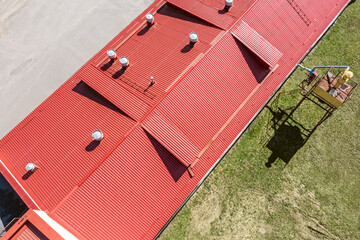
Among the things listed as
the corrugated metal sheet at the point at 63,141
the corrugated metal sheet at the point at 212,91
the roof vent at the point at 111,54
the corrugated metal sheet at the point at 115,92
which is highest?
the corrugated metal sheet at the point at 212,91

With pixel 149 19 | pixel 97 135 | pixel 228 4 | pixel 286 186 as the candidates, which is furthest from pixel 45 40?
pixel 286 186

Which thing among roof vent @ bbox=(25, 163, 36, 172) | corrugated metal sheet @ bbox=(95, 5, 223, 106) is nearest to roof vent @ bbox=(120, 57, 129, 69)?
corrugated metal sheet @ bbox=(95, 5, 223, 106)

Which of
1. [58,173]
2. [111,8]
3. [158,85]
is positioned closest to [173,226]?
[58,173]

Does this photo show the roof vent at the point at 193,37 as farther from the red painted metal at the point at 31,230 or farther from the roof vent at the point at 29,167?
the red painted metal at the point at 31,230

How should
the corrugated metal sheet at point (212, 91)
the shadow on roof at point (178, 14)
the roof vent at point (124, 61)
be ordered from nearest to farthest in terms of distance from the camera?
the corrugated metal sheet at point (212, 91), the roof vent at point (124, 61), the shadow on roof at point (178, 14)

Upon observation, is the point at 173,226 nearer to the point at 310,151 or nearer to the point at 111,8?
the point at 310,151

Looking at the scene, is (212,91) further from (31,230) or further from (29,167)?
(31,230)

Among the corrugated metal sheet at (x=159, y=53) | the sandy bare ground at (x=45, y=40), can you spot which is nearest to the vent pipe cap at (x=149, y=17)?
the corrugated metal sheet at (x=159, y=53)
